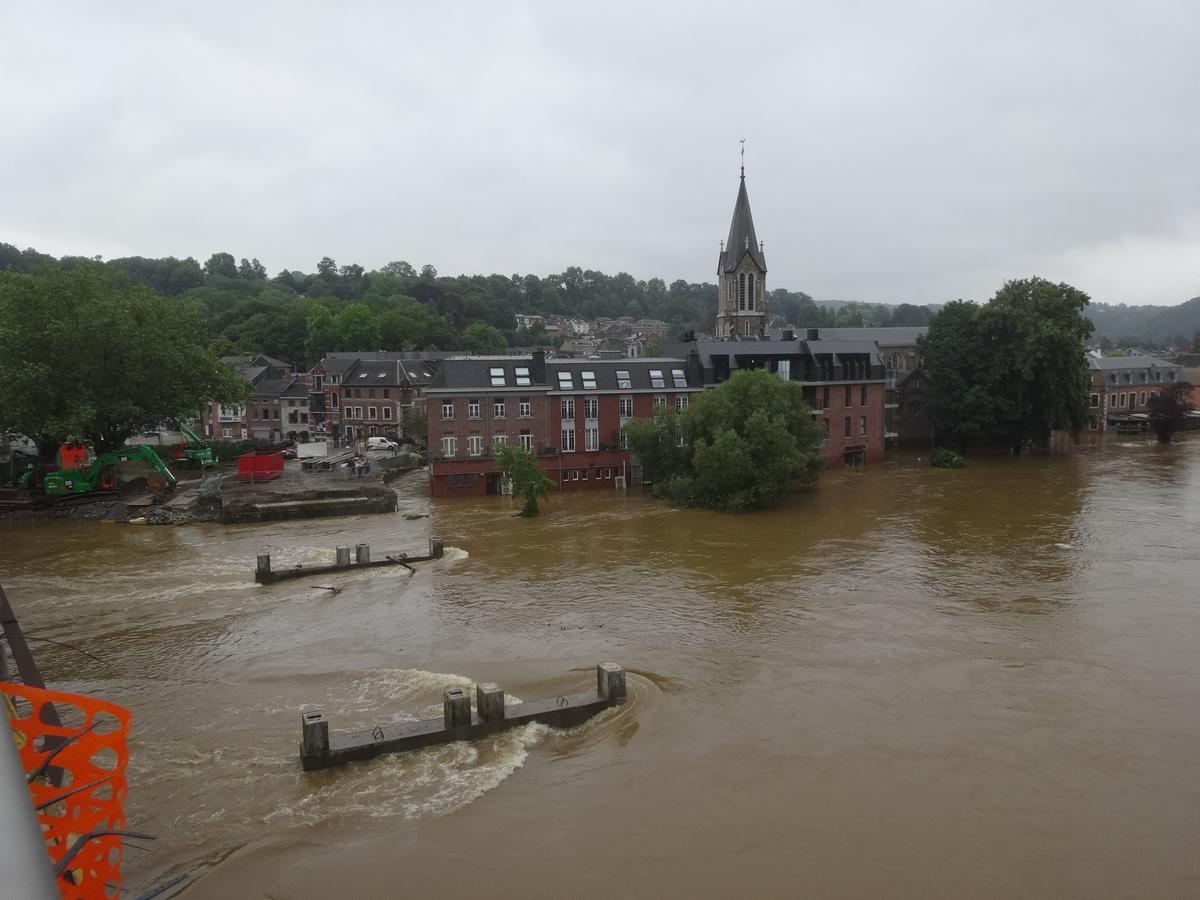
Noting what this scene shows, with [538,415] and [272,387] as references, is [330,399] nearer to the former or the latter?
[272,387]

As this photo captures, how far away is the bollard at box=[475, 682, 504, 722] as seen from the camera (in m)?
16.7

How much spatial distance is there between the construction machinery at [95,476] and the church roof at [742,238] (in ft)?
150

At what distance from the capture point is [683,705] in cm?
1817

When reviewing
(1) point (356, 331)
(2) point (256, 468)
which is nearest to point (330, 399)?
(1) point (356, 331)

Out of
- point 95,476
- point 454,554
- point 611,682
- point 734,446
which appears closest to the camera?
point 611,682

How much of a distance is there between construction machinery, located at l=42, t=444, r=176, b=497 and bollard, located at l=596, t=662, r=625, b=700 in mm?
35447

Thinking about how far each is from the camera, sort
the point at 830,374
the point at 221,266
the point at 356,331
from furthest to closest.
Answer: the point at 221,266 → the point at 356,331 → the point at 830,374

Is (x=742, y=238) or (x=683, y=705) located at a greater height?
(x=742, y=238)

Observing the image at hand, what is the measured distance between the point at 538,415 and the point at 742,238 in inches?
1310

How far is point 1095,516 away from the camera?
36.9 m

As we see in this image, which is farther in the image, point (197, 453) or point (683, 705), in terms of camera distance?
point (197, 453)


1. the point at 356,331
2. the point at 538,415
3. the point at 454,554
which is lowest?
the point at 454,554

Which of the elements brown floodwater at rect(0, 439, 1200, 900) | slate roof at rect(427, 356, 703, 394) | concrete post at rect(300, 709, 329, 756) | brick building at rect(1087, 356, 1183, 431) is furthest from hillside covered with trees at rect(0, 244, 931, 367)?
brick building at rect(1087, 356, 1183, 431)

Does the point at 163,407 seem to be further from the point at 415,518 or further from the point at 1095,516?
the point at 1095,516
